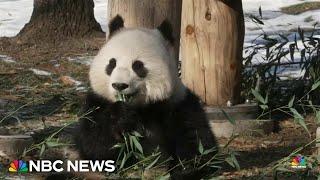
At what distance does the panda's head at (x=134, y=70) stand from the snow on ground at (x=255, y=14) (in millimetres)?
5077

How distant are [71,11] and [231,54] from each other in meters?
4.26

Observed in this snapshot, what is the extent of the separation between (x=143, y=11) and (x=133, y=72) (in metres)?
0.96

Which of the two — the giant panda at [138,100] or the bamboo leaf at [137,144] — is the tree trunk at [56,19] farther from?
the bamboo leaf at [137,144]

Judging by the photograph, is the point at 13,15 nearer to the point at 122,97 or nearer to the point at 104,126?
the point at 104,126

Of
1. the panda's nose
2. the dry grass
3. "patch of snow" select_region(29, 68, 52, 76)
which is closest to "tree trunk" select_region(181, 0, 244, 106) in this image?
the panda's nose

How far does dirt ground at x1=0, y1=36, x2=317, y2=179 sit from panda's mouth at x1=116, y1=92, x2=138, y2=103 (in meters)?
0.56

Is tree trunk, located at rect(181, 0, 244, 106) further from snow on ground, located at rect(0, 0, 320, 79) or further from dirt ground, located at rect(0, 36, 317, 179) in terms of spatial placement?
snow on ground, located at rect(0, 0, 320, 79)

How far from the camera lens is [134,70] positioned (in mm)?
3803

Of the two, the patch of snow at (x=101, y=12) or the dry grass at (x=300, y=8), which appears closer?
the patch of snow at (x=101, y=12)

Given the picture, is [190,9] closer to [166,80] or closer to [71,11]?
[166,80]

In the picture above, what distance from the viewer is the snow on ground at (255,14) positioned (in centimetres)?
1136

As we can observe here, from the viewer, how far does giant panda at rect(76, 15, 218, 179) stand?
150 inches

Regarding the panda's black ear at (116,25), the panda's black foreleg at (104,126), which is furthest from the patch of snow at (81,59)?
the panda's black foreleg at (104,126)

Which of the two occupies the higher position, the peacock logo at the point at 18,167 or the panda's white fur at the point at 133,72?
the panda's white fur at the point at 133,72
